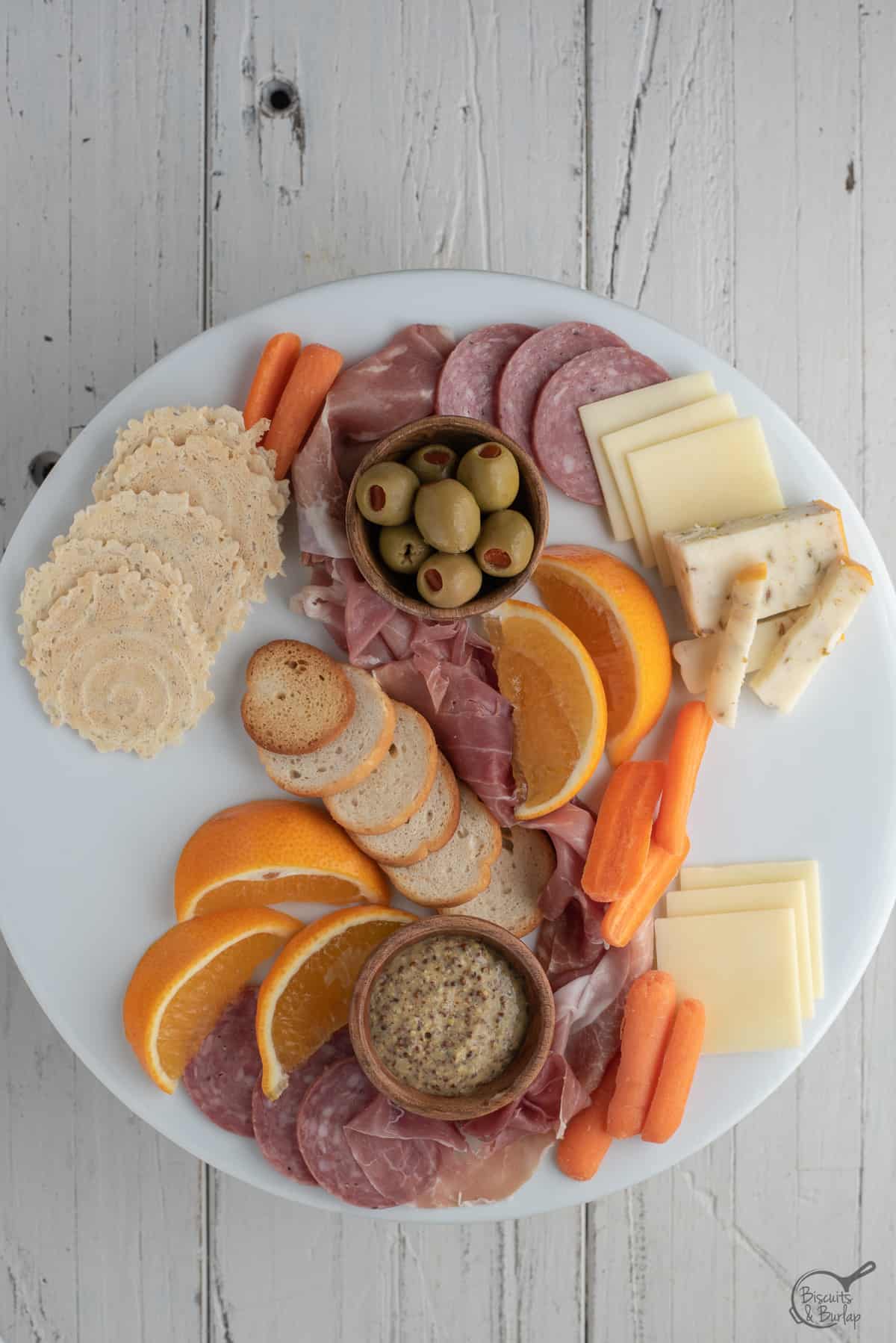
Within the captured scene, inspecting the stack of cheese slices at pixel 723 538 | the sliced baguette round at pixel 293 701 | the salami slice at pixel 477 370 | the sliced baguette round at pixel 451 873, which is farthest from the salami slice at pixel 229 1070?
the salami slice at pixel 477 370

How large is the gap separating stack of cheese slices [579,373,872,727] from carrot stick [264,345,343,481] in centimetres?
45

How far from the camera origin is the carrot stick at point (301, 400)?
179 cm

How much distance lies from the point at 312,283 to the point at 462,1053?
158cm

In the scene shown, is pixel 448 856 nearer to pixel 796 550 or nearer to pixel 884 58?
pixel 796 550

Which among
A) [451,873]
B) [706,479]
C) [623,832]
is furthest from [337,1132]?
[706,479]

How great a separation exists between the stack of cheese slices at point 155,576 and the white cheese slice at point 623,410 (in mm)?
547

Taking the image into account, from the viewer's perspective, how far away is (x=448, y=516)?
161cm

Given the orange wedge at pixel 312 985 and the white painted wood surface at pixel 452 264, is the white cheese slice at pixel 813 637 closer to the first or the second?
the white painted wood surface at pixel 452 264

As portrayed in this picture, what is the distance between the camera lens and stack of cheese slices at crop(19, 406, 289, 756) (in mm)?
1798

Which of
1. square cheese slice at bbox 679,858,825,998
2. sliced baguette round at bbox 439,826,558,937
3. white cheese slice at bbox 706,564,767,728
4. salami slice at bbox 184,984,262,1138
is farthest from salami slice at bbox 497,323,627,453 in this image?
salami slice at bbox 184,984,262,1138

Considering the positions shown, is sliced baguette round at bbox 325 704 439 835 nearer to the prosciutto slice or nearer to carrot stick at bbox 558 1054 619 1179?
the prosciutto slice

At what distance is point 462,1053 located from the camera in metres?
1.71

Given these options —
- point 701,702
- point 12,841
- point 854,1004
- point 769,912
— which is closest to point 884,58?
point 701,702

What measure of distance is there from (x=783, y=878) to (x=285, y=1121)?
0.97 m
